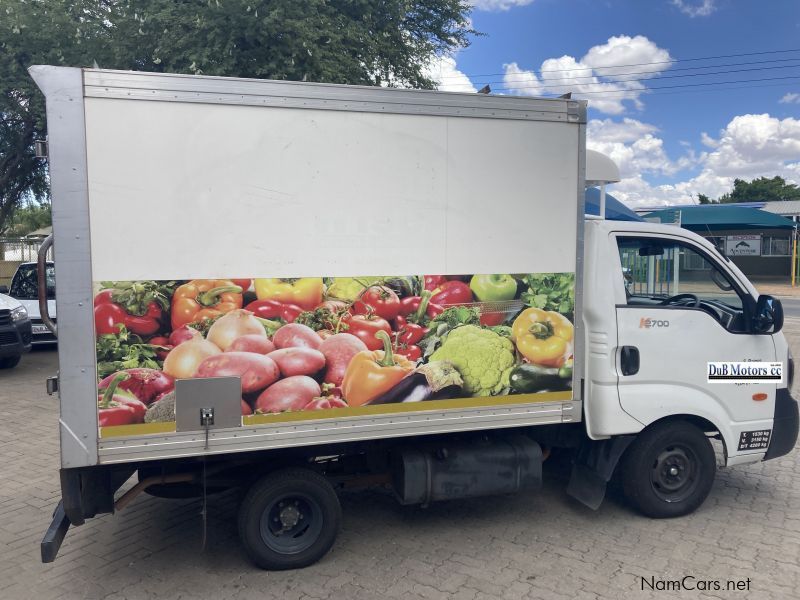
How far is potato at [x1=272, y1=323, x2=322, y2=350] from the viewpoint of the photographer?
3.69m

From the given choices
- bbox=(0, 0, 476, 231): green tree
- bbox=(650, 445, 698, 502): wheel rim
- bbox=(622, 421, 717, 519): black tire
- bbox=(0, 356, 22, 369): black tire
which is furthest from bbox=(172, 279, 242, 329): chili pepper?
bbox=(0, 356, 22, 369): black tire

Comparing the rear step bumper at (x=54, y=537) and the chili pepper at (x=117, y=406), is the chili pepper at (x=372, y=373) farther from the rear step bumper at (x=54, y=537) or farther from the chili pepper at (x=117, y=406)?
the rear step bumper at (x=54, y=537)

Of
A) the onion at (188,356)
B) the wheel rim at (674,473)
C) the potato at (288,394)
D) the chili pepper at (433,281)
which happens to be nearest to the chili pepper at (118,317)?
the onion at (188,356)

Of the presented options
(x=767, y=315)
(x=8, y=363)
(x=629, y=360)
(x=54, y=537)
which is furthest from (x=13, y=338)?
(x=767, y=315)

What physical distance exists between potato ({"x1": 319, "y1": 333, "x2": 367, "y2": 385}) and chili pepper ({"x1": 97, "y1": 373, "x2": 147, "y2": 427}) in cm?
106

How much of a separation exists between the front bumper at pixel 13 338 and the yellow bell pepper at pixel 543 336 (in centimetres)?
947

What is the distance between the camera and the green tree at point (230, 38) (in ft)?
30.6

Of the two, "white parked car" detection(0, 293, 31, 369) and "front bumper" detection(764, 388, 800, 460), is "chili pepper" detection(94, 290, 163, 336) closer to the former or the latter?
"front bumper" detection(764, 388, 800, 460)

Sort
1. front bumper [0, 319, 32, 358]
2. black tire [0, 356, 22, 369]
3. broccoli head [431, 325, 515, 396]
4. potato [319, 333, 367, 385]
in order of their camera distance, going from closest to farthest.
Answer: potato [319, 333, 367, 385] < broccoli head [431, 325, 515, 396] < front bumper [0, 319, 32, 358] < black tire [0, 356, 22, 369]

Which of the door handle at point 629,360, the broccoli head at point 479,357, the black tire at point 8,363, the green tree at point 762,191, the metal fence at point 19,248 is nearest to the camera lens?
the broccoli head at point 479,357

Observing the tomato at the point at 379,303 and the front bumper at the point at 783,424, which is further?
the front bumper at the point at 783,424

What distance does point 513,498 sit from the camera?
521 cm

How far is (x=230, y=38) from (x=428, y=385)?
7.36 m

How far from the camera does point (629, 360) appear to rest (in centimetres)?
445
